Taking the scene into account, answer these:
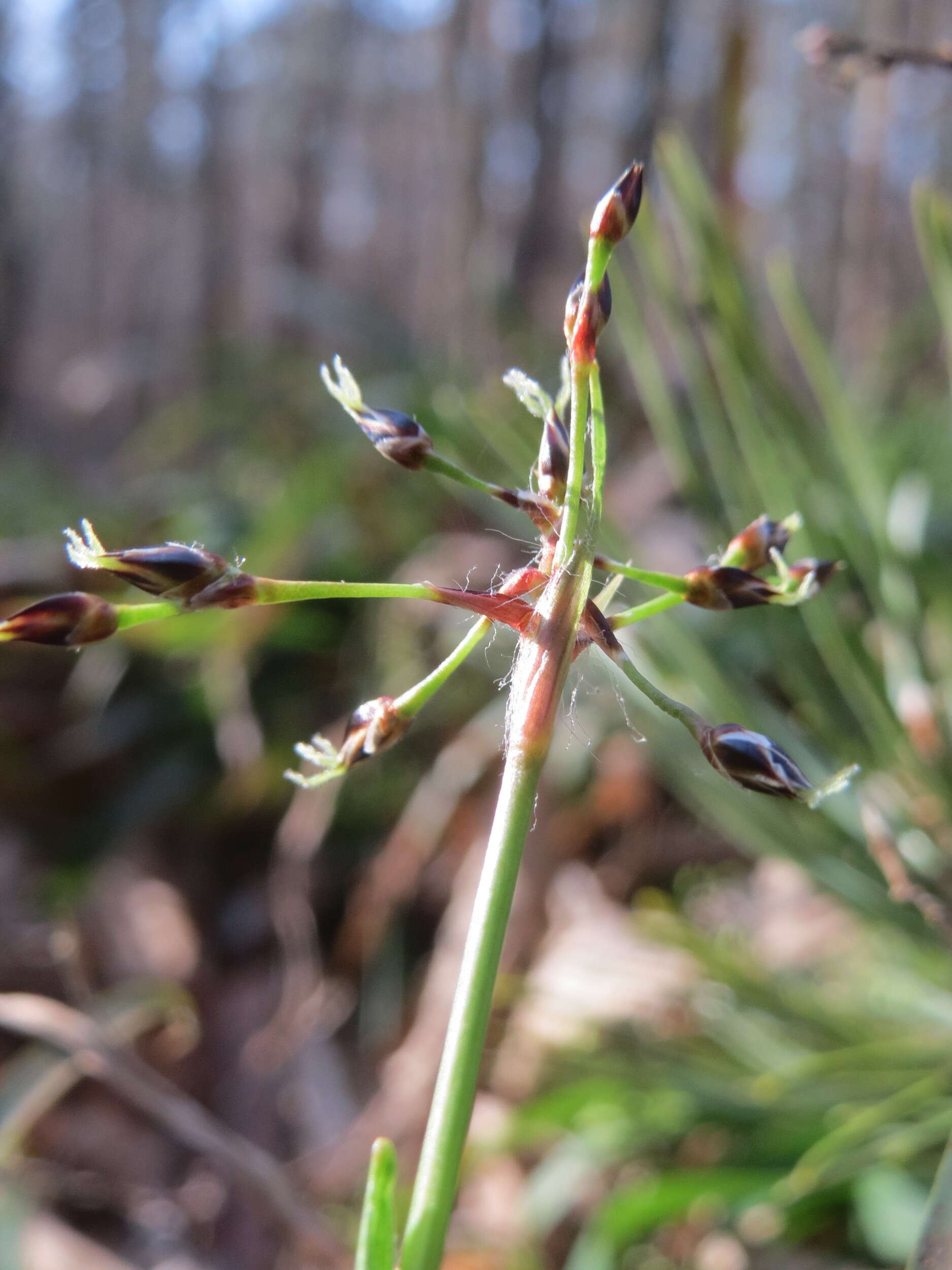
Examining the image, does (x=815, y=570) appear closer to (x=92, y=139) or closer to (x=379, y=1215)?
(x=379, y=1215)

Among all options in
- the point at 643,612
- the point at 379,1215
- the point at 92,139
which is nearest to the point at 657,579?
the point at 643,612

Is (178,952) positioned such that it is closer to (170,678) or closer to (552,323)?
(170,678)

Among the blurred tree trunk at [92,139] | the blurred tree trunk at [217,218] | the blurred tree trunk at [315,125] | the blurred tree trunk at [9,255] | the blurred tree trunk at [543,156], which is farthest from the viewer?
the blurred tree trunk at [92,139]

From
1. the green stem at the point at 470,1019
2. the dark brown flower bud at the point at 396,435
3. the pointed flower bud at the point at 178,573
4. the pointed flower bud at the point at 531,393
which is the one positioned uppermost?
the pointed flower bud at the point at 531,393

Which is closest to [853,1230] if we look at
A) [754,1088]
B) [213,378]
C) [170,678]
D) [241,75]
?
[754,1088]

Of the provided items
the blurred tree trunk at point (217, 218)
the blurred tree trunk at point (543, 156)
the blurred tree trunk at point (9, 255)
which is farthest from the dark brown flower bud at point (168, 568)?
the blurred tree trunk at point (217, 218)

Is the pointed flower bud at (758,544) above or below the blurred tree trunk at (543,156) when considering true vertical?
above

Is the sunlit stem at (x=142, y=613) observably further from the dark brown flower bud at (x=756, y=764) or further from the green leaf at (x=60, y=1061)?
the green leaf at (x=60, y=1061)
